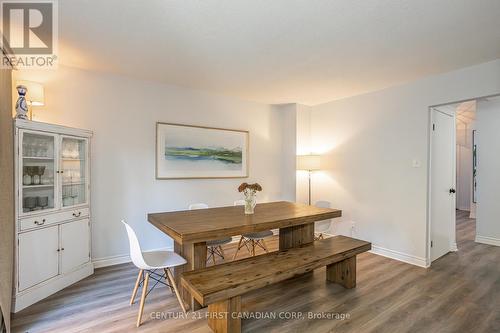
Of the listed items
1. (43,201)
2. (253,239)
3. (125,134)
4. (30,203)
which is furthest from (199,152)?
(30,203)

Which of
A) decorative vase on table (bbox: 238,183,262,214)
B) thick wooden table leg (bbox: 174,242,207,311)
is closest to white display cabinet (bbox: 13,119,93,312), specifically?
thick wooden table leg (bbox: 174,242,207,311)

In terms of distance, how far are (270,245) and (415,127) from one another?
272cm

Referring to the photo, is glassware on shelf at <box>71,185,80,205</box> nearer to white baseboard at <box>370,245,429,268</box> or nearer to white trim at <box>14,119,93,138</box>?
white trim at <box>14,119,93,138</box>

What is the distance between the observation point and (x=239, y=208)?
10.2 feet

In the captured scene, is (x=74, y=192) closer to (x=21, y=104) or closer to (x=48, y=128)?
(x=48, y=128)

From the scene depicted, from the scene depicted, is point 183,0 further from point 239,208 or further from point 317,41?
point 239,208

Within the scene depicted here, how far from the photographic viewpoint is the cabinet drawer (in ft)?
7.43

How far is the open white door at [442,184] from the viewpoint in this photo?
337 centimetres

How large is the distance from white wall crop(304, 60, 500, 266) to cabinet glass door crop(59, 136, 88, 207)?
3.70 meters

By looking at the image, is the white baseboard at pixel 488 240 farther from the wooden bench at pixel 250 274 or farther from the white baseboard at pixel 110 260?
the white baseboard at pixel 110 260

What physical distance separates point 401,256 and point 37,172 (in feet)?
14.8

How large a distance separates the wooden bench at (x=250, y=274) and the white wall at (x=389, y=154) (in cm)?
115

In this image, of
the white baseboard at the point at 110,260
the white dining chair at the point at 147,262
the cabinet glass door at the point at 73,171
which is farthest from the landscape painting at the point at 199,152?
the white dining chair at the point at 147,262

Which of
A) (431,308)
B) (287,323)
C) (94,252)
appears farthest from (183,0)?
(431,308)
